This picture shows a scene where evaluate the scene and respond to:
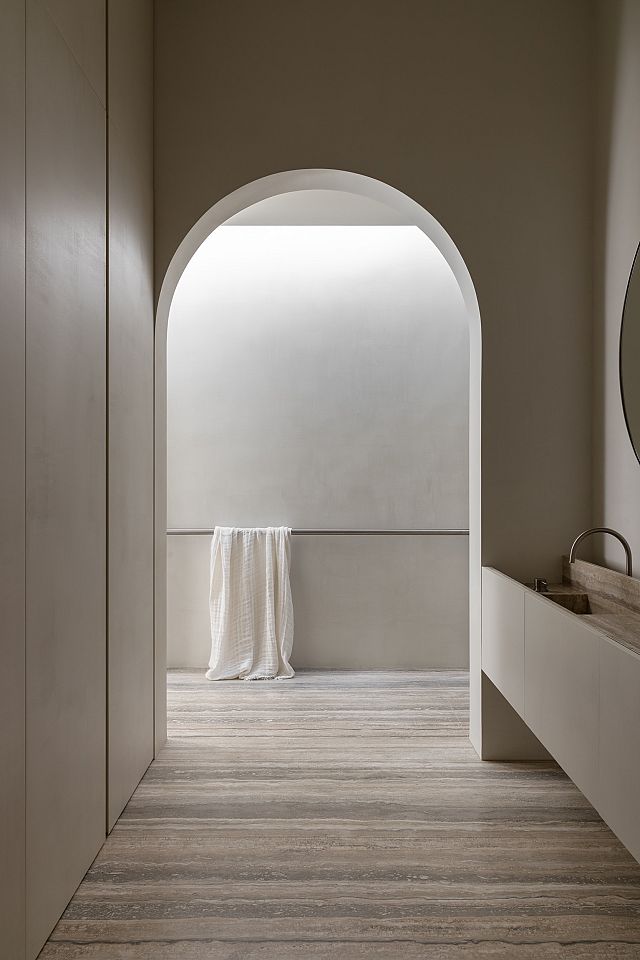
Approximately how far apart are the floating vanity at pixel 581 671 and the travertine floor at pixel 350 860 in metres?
0.36

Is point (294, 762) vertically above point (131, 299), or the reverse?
point (131, 299)

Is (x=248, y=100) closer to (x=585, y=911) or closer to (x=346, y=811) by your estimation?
(x=346, y=811)

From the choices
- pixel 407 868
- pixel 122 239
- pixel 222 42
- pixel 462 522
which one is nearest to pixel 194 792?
pixel 407 868

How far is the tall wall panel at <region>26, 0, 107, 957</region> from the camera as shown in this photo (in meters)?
1.82

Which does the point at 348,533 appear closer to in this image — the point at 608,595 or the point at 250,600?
the point at 250,600

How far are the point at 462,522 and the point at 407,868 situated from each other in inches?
110

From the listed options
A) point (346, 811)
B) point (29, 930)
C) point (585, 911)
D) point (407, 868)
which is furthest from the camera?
point (346, 811)

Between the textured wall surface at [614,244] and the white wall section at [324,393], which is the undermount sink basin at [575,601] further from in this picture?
the white wall section at [324,393]

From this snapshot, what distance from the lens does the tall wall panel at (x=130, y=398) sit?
8.41 feet

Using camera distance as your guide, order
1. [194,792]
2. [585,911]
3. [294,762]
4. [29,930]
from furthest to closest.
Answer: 1. [294,762]
2. [194,792]
3. [585,911]
4. [29,930]

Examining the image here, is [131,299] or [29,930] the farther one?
[131,299]

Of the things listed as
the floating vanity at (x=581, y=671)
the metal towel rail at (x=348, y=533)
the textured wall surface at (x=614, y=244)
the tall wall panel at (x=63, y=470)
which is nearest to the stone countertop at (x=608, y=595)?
the floating vanity at (x=581, y=671)

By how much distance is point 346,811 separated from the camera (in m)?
2.68

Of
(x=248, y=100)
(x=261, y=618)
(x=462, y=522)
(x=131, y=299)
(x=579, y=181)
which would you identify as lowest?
(x=261, y=618)
